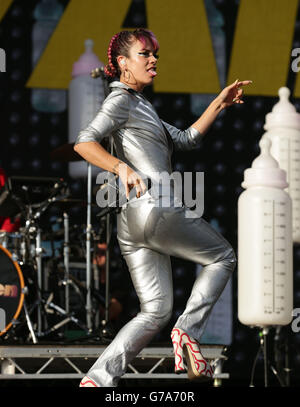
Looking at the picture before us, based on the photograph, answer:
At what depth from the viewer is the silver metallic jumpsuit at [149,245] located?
321 centimetres

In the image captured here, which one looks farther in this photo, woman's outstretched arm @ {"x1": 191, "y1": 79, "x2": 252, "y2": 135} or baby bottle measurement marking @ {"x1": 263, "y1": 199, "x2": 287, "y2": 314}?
baby bottle measurement marking @ {"x1": 263, "y1": 199, "x2": 287, "y2": 314}

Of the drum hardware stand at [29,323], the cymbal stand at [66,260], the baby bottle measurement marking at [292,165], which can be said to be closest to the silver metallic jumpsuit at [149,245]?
the baby bottle measurement marking at [292,165]

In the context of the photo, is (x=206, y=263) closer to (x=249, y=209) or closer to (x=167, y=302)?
(x=167, y=302)

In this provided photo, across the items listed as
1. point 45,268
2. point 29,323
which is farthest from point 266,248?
point 45,268

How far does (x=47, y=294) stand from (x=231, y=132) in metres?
2.23

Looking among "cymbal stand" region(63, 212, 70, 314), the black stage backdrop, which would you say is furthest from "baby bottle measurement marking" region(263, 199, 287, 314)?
the black stage backdrop

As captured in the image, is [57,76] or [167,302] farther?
[57,76]

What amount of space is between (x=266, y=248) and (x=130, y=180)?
1.90 meters

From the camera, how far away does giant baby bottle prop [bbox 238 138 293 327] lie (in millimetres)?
4762

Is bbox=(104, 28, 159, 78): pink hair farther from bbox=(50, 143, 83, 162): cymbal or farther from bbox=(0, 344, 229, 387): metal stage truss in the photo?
bbox=(50, 143, 83, 162): cymbal

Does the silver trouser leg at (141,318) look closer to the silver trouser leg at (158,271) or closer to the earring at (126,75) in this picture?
the silver trouser leg at (158,271)

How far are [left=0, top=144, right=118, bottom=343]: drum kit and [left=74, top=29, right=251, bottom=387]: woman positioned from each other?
7.42 ft
